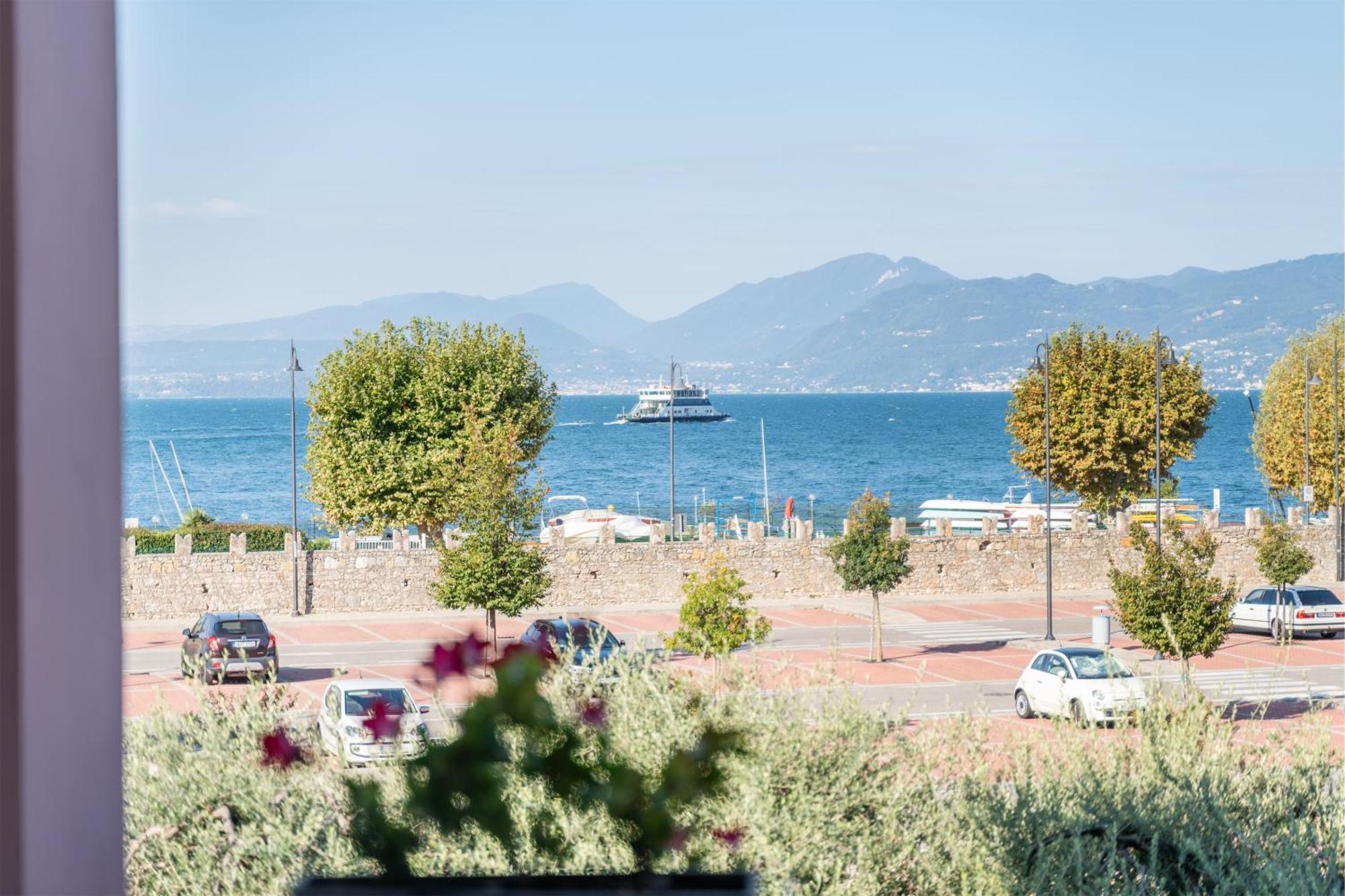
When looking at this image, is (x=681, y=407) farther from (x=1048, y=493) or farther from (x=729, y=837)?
(x=729, y=837)

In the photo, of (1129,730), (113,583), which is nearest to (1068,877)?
(1129,730)

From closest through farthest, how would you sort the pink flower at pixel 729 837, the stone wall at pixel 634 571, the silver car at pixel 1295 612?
the pink flower at pixel 729 837 < the silver car at pixel 1295 612 < the stone wall at pixel 634 571

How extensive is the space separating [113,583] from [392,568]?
28.1 m

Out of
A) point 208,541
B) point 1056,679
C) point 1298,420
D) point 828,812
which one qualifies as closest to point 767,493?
point 1298,420

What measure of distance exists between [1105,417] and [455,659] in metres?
37.9

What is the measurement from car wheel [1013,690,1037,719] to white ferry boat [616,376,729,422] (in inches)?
5620

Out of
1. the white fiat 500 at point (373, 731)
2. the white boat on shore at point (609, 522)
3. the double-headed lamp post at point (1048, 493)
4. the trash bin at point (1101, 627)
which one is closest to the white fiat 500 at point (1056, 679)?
the trash bin at point (1101, 627)

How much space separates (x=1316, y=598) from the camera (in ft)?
88.3

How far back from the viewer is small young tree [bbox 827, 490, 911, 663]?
24.6 meters

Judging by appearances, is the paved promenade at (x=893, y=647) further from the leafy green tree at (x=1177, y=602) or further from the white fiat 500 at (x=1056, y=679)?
the leafy green tree at (x=1177, y=602)

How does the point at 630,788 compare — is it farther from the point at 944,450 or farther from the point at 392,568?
the point at 944,450

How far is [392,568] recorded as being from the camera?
29.6 meters

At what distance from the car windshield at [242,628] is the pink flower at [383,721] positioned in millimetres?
19998

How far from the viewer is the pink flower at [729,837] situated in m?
4.13
